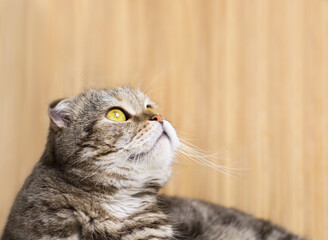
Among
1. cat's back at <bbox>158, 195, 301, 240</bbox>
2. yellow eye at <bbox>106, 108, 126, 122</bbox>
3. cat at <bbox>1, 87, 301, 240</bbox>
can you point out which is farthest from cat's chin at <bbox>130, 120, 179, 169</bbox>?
cat's back at <bbox>158, 195, 301, 240</bbox>

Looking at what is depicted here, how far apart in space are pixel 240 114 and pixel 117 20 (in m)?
0.80

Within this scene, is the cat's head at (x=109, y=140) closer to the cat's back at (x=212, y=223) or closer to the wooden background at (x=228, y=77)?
the cat's back at (x=212, y=223)

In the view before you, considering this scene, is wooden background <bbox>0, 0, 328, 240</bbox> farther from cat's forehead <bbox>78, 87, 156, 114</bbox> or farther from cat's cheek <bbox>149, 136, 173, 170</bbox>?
cat's cheek <bbox>149, 136, 173, 170</bbox>

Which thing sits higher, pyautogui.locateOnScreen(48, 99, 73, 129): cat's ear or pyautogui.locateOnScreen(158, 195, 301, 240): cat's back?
pyautogui.locateOnScreen(48, 99, 73, 129): cat's ear

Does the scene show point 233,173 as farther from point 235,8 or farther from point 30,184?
point 30,184

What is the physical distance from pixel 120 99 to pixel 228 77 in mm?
1099

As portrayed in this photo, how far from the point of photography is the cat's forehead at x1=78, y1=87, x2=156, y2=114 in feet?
4.32

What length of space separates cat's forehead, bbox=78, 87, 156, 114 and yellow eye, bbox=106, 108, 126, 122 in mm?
20

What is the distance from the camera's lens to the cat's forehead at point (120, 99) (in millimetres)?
1317

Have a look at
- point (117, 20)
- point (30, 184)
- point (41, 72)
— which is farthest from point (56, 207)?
point (117, 20)

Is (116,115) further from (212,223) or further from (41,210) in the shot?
(212,223)

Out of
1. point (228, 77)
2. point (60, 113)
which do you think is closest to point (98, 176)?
point (60, 113)

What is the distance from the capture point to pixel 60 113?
1.29 metres

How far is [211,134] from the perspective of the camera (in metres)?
2.28
